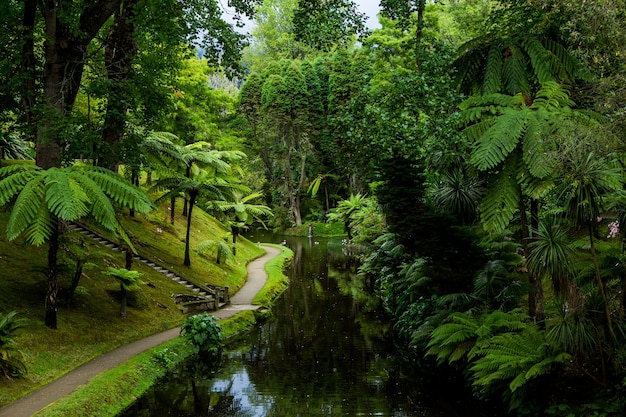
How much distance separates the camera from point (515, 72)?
1027 centimetres

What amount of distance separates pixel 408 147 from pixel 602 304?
4.26 metres

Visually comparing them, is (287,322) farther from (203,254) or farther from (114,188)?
(114,188)

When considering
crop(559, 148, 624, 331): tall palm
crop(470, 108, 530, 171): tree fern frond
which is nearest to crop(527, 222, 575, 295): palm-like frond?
crop(559, 148, 624, 331): tall palm

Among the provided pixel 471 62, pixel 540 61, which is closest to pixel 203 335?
pixel 471 62

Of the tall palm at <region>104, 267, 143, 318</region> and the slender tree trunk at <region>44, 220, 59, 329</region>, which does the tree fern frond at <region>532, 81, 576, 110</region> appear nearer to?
the tall palm at <region>104, 267, 143, 318</region>

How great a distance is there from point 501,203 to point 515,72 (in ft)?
9.20

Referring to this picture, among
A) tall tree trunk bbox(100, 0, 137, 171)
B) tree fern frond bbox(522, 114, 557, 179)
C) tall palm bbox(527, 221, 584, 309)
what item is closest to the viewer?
tree fern frond bbox(522, 114, 557, 179)

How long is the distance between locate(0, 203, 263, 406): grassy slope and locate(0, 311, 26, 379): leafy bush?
6.3 inches

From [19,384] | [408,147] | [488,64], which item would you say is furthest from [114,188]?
[488,64]

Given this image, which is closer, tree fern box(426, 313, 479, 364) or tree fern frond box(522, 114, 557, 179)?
tree fern frond box(522, 114, 557, 179)

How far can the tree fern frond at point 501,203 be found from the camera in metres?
9.08

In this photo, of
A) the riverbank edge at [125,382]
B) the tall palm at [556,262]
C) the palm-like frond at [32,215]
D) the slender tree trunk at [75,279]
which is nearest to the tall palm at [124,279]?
the slender tree trunk at [75,279]

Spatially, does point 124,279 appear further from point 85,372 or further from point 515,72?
point 515,72

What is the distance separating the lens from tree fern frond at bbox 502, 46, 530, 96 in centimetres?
1027
